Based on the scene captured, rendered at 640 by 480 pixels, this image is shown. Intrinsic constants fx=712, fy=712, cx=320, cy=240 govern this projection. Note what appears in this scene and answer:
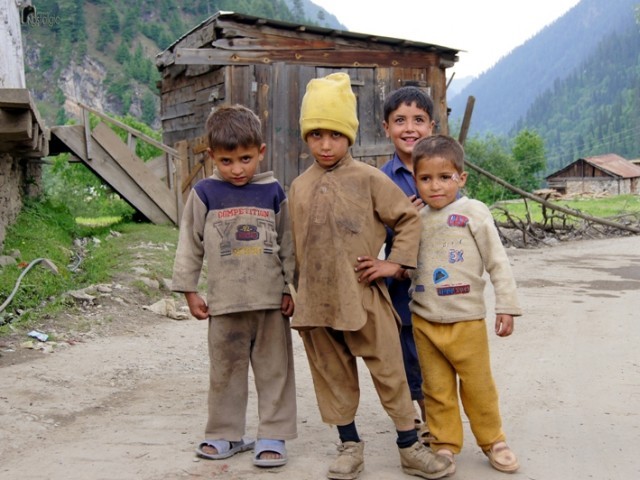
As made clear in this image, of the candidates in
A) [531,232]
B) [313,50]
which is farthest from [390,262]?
[531,232]

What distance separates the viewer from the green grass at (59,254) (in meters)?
6.22

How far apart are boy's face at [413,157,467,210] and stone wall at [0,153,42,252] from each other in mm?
5651

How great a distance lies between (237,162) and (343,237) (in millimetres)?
612

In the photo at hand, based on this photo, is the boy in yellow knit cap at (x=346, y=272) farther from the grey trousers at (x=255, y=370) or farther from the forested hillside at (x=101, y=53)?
the forested hillside at (x=101, y=53)

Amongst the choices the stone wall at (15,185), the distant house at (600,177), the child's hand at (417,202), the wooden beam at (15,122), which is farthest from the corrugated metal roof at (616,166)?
the child's hand at (417,202)

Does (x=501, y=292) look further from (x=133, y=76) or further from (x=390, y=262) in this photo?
(x=133, y=76)

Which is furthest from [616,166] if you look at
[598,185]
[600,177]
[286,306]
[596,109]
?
[596,109]

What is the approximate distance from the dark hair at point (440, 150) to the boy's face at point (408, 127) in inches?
12.2

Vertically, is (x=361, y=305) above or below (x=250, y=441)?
above

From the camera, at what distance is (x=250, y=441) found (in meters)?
3.40

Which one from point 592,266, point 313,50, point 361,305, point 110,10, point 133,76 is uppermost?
point 110,10

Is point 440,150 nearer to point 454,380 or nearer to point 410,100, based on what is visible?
point 410,100

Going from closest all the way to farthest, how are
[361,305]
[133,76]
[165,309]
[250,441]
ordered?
[361,305]
[250,441]
[165,309]
[133,76]

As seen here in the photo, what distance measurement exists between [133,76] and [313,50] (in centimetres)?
7167
